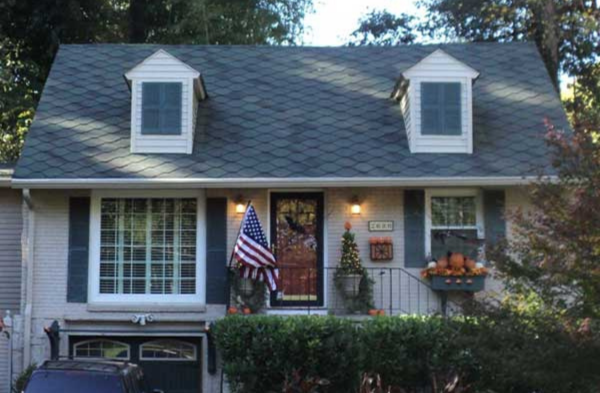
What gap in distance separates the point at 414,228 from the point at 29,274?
241 inches

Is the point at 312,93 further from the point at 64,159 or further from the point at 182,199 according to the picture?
the point at 64,159

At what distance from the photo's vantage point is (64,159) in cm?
1404

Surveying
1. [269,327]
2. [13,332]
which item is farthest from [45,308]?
[269,327]

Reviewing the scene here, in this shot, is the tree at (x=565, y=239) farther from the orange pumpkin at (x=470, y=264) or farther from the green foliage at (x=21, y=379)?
the green foliage at (x=21, y=379)

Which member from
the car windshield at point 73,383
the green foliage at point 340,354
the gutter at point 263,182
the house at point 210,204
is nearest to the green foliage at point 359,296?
the house at point 210,204

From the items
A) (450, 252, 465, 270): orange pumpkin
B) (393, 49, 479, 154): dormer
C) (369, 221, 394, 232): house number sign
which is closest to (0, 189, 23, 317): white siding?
(369, 221, 394, 232): house number sign

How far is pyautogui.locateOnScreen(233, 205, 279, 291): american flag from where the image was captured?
13.4 m

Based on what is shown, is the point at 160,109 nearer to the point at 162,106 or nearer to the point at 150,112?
the point at 162,106

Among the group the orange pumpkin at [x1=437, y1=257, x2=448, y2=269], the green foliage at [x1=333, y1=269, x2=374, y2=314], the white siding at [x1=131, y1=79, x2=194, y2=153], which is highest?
the white siding at [x1=131, y1=79, x2=194, y2=153]

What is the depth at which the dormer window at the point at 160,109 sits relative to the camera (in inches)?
567

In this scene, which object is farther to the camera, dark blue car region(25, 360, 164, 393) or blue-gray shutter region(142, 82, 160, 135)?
blue-gray shutter region(142, 82, 160, 135)

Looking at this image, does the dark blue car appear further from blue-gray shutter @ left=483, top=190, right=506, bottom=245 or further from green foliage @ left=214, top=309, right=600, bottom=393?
blue-gray shutter @ left=483, top=190, right=506, bottom=245

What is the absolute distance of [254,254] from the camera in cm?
1341

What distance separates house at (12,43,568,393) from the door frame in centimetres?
2
